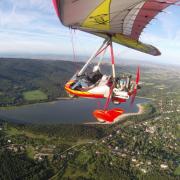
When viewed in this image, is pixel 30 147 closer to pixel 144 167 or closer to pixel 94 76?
pixel 144 167

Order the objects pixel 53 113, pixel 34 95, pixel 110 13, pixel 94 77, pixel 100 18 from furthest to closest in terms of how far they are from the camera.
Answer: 1. pixel 34 95
2. pixel 53 113
3. pixel 94 77
4. pixel 100 18
5. pixel 110 13

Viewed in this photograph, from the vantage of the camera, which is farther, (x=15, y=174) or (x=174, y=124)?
(x=174, y=124)

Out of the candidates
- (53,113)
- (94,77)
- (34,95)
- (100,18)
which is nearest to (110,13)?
(100,18)

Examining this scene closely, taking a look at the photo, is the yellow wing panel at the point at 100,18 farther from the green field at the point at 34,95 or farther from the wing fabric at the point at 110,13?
the green field at the point at 34,95

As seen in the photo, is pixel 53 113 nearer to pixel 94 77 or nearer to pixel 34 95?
pixel 34 95

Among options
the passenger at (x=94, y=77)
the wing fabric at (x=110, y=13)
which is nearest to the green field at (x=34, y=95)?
the passenger at (x=94, y=77)

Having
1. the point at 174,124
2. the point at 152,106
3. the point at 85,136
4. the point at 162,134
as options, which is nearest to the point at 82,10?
the point at 85,136
